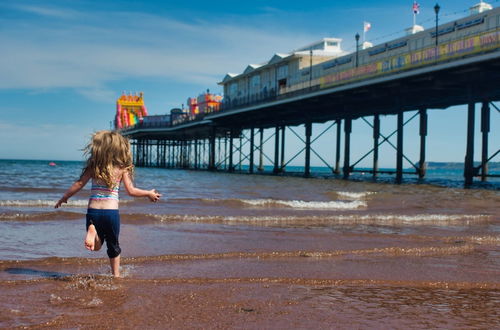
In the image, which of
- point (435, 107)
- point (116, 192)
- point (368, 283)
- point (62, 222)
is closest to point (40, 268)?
point (116, 192)

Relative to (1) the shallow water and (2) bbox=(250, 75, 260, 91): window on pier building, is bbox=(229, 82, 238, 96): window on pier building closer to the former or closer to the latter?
(2) bbox=(250, 75, 260, 91): window on pier building

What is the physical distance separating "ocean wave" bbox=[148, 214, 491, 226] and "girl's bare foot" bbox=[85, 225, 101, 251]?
4888 millimetres

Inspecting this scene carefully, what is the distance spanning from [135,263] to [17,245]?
160 centimetres

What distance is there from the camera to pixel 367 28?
134ft

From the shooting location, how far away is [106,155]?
163 inches

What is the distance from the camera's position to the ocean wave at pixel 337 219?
9367 millimetres

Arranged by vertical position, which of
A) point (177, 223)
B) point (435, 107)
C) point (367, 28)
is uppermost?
point (367, 28)

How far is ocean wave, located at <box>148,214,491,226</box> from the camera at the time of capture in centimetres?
937

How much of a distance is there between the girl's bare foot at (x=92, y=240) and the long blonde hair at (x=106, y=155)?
338 mm

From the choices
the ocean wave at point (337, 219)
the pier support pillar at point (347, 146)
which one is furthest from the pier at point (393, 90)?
the ocean wave at point (337, 219)

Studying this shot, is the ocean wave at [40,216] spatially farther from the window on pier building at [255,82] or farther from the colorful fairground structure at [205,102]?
the colorful fairground structure at [205,102]

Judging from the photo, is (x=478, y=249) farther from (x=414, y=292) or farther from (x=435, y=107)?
(x=435, y=107)

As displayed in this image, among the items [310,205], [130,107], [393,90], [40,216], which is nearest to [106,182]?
[40,216]

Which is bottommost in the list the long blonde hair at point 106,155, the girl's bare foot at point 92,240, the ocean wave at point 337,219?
Result: the ocean wave at point 337,219
